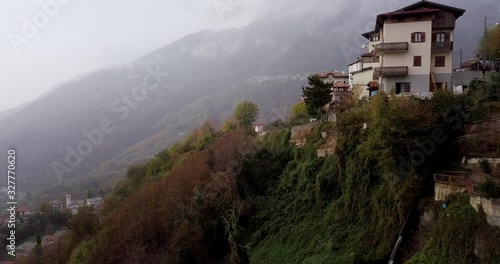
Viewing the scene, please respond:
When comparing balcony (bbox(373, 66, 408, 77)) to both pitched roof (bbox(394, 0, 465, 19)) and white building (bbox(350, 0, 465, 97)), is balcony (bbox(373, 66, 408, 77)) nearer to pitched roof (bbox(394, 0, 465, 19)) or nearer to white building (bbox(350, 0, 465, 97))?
white building (bbox(350, 0, 465, 97))

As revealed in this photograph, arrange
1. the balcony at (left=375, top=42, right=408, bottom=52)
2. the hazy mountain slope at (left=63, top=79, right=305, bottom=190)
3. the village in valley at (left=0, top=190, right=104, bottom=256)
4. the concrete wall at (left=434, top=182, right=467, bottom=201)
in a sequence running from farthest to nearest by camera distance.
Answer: the hazy mountain slope at (left=63, top=79, right=305, bottom=190), the village in valley at (left=0, top=190, right=104, bottom=256), the balcony at (left=375, top=42, right=408, bottom=52), the concrete wall at (left=434, top=182, right=467, bottom=201)

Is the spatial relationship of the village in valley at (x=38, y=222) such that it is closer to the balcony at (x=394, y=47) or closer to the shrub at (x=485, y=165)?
the balcony at (x=394, y=47)

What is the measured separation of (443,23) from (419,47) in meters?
2.34

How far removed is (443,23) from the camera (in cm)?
2522

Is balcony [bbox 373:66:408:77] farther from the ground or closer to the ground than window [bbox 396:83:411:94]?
farther from the ground

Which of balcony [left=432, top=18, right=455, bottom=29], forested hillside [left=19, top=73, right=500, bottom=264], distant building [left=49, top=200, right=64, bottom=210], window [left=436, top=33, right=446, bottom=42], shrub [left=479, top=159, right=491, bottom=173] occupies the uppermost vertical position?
balcony [left=432, top=18, right=455, bottom=29]

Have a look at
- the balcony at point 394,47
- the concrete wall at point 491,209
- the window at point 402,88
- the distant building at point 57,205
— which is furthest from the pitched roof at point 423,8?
the distant building at point 57,205

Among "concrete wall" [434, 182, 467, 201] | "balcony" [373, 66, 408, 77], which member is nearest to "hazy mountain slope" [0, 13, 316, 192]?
"balcony" [373, 66, 408, 77]

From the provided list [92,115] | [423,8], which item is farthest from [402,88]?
[92,115]

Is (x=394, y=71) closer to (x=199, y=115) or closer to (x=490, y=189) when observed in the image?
(x=490, y=189)

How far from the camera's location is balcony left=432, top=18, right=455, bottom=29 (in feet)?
82.4

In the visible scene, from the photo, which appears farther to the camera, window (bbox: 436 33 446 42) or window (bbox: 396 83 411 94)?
window (bbox: 396 83 411 94)

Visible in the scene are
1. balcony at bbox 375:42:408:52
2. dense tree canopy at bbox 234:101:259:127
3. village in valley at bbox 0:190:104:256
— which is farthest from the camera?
village in valley at bbox 0:190:104:256

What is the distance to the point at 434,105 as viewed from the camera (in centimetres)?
1784
